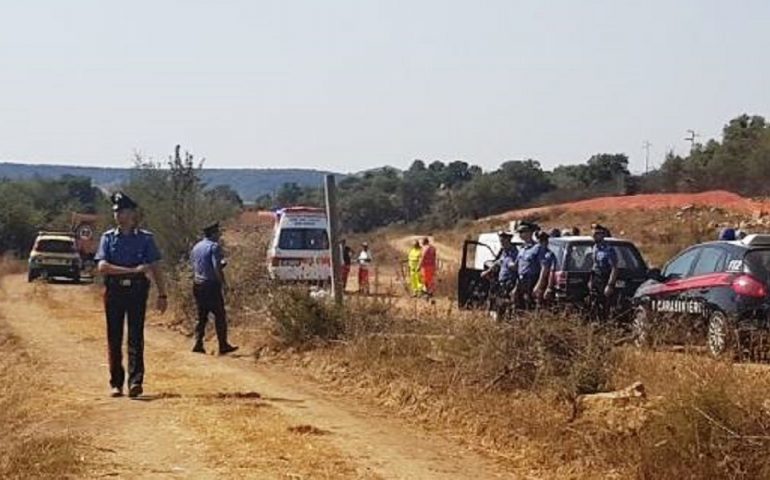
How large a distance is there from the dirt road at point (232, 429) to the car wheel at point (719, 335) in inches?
110

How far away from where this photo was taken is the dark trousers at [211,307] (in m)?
17.3

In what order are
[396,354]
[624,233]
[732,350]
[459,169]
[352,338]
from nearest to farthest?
[732,350]
[396,354]
[352,338]
[624,233]
[459,169]

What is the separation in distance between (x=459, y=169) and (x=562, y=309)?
10948 centimetres

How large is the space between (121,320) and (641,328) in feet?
17.4

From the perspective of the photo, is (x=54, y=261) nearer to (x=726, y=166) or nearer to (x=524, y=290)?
(x=524, y=290)

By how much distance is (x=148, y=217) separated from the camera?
1136 inches

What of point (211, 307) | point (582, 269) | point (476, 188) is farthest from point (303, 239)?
point (476, 188)

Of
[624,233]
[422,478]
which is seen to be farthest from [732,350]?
[624,233]

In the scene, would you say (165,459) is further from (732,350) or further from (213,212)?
(213,212)

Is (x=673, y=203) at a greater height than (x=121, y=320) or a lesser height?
greater

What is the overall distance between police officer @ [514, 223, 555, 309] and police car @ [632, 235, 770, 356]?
1279 mm

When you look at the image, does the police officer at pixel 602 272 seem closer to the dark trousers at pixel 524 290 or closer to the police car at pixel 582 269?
the police car at pixel 582 269

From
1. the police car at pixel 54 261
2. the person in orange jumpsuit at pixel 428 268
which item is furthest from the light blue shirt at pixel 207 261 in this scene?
the police car at pixel 54 261

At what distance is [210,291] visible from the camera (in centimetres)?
1747
